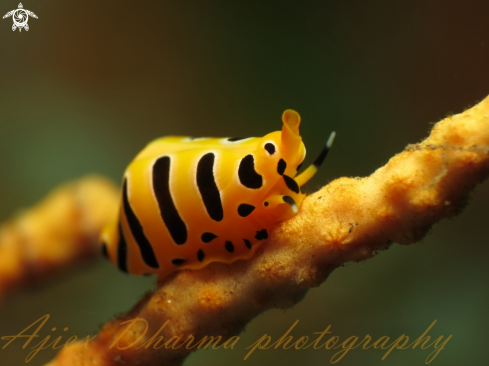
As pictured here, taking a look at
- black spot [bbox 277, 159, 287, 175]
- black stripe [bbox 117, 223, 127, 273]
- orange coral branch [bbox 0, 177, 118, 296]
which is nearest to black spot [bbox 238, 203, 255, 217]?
black spot [bbox 277, 159, 287, 175]

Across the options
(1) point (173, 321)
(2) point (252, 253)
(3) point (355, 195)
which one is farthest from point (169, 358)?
(3) point (355, 195)

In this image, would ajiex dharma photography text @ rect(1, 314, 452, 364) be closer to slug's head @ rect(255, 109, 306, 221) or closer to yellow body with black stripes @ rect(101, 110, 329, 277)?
yellow body with black stripes @ rect(101, 110, 329, 277)

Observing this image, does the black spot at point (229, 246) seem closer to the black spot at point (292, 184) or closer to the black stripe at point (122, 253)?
the black spot at point (292, 184)

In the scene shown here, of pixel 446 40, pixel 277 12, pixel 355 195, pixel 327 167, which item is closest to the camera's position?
pixel 355 195

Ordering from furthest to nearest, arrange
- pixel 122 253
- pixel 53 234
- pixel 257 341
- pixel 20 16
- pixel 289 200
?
pixel 20 16
pixel 53 234
pixel 257 341
pixel 122 253
pixel 289 200

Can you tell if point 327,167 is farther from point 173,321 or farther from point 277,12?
point 173,321

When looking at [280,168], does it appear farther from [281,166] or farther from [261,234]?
[261,234]

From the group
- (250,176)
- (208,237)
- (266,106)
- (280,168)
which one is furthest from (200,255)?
(266,106)
